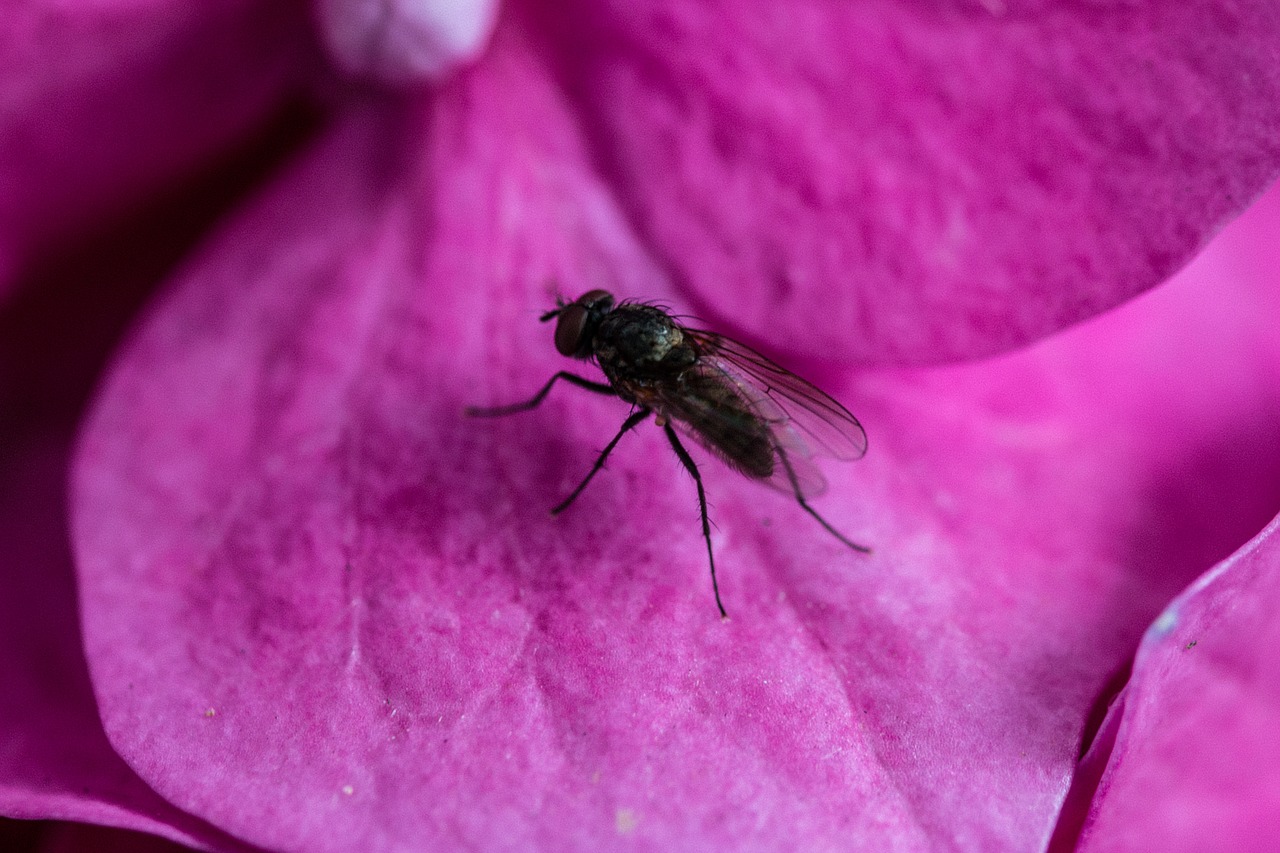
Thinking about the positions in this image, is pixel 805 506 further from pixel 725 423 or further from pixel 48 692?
pixel 48 692

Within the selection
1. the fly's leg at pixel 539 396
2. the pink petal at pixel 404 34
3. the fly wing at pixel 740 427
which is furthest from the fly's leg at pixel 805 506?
the pink petal at pixel 404 34

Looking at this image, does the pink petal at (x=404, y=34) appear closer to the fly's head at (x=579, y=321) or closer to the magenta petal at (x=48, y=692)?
the fly's head at (x=579, y=321)

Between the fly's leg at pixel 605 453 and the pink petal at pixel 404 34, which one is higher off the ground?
the pink petal at pixel 404 34

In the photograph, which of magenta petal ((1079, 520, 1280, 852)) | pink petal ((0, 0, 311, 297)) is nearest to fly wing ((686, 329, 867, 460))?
magenta petal ((1079, 520, 1280, 852))

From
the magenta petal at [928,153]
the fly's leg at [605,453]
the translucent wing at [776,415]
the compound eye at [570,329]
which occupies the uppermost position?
the magenta petal at [928,153]

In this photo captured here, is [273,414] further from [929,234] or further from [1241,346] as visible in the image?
[1241,346]

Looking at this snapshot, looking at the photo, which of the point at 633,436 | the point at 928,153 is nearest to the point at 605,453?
the point at 633,436
